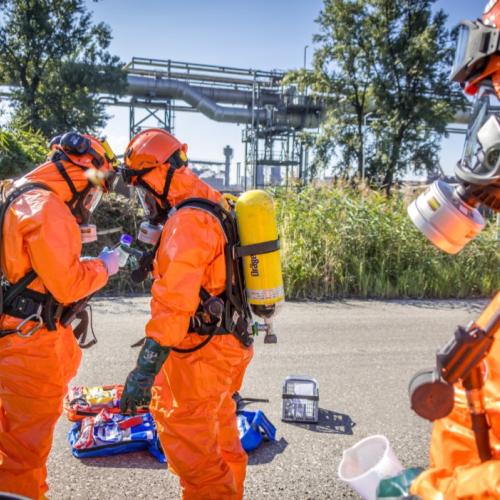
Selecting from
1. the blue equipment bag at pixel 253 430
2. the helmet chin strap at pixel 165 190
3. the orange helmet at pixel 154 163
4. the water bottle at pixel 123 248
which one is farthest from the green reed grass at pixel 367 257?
the orange helmet at pixel 154 163

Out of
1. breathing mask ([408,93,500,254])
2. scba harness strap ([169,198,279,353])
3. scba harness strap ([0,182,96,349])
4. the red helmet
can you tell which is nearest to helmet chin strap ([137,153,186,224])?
scba harness strap ([169,198,279,353])

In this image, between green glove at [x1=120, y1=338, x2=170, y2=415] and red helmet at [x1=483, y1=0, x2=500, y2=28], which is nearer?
red helmet at [x1=483, y1=0, x2=500, y2=28]

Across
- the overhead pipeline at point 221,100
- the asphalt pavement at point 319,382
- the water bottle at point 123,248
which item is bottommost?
the asphalt pavement at point 319,382

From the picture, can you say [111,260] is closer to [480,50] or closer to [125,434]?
[125,434]

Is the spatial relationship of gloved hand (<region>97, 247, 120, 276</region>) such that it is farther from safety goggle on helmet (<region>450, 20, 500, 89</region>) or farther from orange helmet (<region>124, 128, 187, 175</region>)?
safety goggle on helmet (<region>450, 20, 500, 89</region>)

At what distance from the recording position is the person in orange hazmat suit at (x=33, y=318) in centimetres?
256

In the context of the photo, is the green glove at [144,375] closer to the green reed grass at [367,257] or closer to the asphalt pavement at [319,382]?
the asphalt pavement at [319,382]

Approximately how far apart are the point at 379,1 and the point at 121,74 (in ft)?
30.8

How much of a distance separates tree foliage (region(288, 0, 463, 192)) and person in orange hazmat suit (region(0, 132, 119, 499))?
16185 mm

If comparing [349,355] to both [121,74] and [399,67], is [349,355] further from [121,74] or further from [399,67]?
[121,74]

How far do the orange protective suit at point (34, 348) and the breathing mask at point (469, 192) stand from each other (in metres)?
1.72

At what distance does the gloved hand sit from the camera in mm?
3102

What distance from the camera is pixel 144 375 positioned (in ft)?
7.96

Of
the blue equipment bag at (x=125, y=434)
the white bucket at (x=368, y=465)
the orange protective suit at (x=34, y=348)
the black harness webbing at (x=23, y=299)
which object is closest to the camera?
the white bucket at (x=368, y=465)
